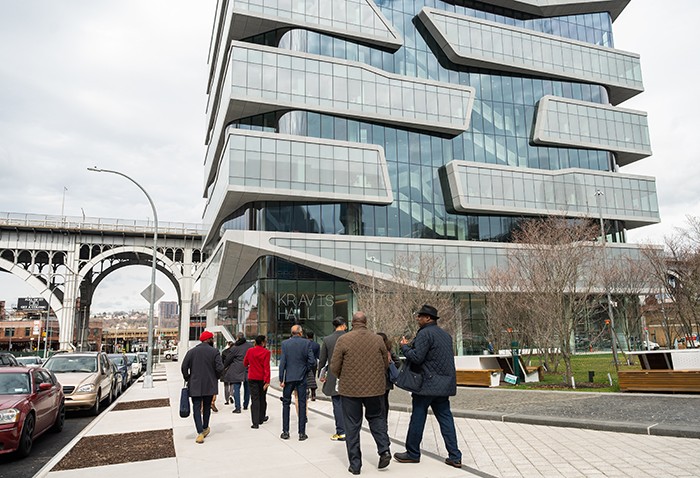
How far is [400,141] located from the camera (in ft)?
141

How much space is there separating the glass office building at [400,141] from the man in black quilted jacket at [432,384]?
29.9 meters

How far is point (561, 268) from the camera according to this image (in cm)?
1788

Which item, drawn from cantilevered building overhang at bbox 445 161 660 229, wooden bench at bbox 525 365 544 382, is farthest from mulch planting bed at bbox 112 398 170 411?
cantilevered building overhang at bbox 445 161 660 229

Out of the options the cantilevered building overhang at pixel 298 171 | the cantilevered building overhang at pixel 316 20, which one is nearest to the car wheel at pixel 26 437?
the cantilevered building overhang at pixel 298 171

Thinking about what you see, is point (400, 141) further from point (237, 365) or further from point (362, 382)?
point (362, 382)

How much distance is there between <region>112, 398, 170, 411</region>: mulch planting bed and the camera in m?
15.1

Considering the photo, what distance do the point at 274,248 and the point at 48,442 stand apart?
86.6 ft

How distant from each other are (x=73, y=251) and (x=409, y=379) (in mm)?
64122

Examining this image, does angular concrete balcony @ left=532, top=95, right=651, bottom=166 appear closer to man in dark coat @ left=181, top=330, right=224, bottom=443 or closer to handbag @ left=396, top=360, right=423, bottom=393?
man in dark coat @ left=181, top=330, right=224, bottom=443

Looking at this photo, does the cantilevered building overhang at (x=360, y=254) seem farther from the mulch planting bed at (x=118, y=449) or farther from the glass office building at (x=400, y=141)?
the mulch planting bed at (x=118, y=449)

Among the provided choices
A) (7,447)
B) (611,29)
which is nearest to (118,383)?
(7,447)

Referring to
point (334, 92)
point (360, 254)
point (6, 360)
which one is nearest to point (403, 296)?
point (360, 254)

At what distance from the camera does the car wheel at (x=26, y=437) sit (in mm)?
8770

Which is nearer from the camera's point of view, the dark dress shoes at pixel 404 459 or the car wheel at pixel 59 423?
the dark dress shoes at pixel 404 459
